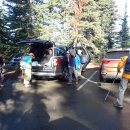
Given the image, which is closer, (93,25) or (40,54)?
(40,54)

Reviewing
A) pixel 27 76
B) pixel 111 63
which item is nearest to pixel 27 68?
pixel 27 76

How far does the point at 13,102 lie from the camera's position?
42.6 feet

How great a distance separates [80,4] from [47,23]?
5.38 metres

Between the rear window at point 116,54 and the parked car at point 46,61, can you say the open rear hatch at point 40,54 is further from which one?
the rear window at point 116,54

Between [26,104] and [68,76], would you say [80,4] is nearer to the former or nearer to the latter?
[68,76]

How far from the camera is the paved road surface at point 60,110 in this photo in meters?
9.28

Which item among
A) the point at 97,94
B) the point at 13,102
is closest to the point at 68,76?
the point at 97,94

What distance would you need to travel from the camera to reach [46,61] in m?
19.5

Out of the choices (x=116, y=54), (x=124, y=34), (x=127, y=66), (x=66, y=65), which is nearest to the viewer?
(x=127, y=66)

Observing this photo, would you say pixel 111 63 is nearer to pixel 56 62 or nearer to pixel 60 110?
pixel 56 62

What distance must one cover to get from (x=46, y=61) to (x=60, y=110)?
8414 millimetres

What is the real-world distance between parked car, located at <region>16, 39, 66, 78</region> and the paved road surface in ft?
8.53

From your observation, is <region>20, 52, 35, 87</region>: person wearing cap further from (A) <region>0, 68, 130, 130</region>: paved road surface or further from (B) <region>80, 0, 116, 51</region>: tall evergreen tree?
(B) <region>80, 0, 116, 51</region>: tall evergreen tree

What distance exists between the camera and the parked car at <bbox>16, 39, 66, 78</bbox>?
63.7 feet
